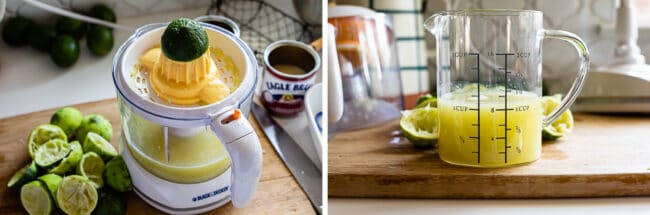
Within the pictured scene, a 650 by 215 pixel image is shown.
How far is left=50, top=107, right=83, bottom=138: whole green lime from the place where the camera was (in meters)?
0.60

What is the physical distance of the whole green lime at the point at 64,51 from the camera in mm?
647

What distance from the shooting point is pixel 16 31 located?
2.10 ft

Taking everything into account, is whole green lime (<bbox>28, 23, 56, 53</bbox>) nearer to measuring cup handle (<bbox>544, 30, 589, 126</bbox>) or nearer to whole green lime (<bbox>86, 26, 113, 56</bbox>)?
whole green lime (<bbox>86, 26, 113, 56</bbox>)

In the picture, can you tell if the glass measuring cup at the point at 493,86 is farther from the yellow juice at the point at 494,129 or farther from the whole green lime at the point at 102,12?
the whole green lime at the point at 102,12

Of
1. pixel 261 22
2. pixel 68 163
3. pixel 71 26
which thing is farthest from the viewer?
pixel 261 22

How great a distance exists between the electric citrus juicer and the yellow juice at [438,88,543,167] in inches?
7.8

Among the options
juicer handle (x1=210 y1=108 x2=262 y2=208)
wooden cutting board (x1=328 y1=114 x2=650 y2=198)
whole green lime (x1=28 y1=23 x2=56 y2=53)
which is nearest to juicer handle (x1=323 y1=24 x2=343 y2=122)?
wooden cutting board (x1=328 y1=114 x2=650 y2=198)

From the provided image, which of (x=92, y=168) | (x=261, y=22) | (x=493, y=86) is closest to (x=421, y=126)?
(x=493, y=86)

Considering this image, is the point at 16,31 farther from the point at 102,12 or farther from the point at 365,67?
the point at 365,67

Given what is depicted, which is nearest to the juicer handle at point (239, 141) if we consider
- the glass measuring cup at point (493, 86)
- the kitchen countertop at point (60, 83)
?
the kitchen countertop at point (60, 83)

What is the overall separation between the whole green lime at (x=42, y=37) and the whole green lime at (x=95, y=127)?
0.34 ft

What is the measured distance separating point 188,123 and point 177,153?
0.07 meters

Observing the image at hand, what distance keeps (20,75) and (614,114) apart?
701mm

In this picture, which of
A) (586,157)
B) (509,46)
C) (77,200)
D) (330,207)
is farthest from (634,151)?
(77,200)
